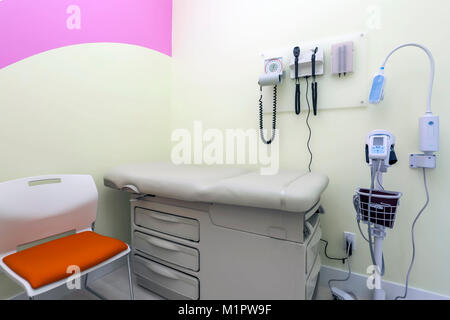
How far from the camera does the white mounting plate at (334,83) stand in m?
1.29

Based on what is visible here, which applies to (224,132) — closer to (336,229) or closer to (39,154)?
(336,229)

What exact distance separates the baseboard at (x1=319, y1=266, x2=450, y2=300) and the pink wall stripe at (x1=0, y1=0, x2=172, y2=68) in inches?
81.0

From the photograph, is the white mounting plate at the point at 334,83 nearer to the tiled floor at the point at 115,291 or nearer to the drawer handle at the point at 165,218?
the drawer handle at the point at 165,218

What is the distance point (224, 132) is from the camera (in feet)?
5.71

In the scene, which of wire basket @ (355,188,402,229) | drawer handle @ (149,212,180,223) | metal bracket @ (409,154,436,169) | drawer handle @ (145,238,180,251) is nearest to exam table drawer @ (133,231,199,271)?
drawer handle @ (145,238,180,251)

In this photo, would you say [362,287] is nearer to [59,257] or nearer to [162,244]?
[162,244]

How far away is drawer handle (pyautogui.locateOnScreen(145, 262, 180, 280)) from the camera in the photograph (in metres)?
1.19

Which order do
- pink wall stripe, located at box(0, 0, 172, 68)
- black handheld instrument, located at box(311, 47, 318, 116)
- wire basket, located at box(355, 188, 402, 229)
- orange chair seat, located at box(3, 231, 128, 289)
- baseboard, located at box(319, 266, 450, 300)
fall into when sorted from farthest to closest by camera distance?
black handheld instrument, located at box(311, 47, 318, 116)
baseboard, located at box(319, 266, 450, 300)
pink wall stripe, located at box(0, 0, 172, 68)
wire basket, located at box(355, 188, 402, 229)
orange chair seat, located at box(3, 231, 128, 289)

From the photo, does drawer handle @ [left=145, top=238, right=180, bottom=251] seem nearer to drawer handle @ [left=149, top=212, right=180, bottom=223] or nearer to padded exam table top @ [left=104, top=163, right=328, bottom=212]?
drawer handle @ [left=149, top=212, right=180, bottom=223]

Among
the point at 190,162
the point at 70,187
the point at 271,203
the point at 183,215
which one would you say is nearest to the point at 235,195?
the point at 271,203

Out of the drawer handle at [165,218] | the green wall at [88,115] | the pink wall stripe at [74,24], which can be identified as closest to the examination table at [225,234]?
the drawer handle at [165,218]

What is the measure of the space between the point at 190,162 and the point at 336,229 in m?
1.16

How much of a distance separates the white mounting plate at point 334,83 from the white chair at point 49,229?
4.23 ft

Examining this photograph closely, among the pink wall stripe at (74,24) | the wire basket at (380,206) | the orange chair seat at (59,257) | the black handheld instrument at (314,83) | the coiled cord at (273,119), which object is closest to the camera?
the orange chair seat at (59,257)
